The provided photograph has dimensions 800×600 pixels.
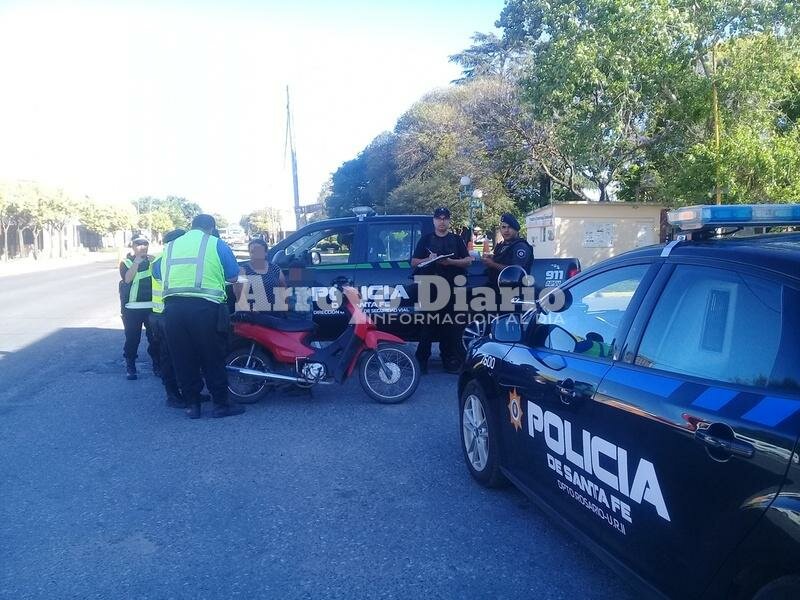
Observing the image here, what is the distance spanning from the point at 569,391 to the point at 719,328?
2.71 ft

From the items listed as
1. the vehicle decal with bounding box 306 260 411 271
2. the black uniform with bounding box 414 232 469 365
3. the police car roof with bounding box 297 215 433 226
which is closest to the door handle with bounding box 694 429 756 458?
the black uniform with bounding box 414 232 469 365

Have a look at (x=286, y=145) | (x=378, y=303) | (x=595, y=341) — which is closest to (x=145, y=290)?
(x=378, y=303)

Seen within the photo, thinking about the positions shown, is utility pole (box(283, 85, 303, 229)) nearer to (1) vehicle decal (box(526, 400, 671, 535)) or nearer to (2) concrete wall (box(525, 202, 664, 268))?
(2) concrete wall (box(525, 202, 664, 268))

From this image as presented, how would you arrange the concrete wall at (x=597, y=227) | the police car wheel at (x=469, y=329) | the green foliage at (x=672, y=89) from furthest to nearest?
1. the concrete wall at (x=597, y=227)
2. the green foliage at (x=672, y=89)
3. the police car wheel at (x=469, y=329)

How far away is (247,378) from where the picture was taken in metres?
6.91

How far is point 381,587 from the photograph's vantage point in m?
3.37

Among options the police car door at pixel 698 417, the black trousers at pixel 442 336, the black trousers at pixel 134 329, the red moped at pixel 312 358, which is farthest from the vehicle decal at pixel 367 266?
the police car door at pixel 698 417

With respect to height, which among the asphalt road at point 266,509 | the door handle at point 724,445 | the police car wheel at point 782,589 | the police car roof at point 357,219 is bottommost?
A: the asphalt road at point 266,509

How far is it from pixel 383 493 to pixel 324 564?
3.30ft

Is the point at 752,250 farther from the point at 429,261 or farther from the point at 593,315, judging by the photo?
the point at 429,261

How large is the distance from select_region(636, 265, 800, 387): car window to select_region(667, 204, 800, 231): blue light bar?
0.82 feet

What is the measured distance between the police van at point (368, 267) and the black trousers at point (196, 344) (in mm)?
1763

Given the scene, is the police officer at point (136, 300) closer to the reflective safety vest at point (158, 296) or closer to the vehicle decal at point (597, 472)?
the reflective safety vest at point (158, 296)

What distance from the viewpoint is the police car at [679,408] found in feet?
7.14
